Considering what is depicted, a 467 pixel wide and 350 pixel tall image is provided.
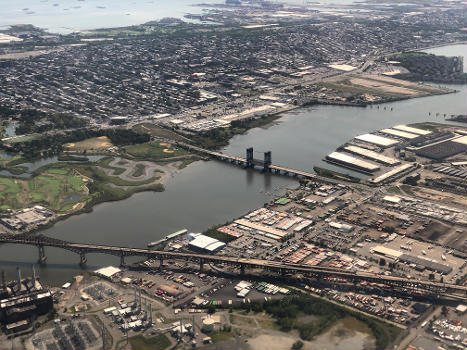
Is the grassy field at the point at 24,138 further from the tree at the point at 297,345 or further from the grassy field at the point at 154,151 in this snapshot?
the tree at the point at 297,345

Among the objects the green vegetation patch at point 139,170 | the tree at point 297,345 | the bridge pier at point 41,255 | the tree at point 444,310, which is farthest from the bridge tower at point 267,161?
the tree at point 297,345

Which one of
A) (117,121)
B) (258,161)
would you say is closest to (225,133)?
(258,161)

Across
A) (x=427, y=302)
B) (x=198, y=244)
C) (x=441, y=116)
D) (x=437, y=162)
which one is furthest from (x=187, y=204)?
(x=441, y=116)

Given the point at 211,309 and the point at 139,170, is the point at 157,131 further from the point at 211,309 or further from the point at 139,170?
the point at 211,309

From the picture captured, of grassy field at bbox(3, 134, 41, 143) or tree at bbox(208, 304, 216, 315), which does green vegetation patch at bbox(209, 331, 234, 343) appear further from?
grassy field at bbox(3, 134, 41, 143)

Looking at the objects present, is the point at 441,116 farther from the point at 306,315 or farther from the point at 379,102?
the point at 306,315

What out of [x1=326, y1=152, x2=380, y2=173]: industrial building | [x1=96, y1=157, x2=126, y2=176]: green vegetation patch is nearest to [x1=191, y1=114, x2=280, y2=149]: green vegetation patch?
[x1=96, y1=157, x2=126, y2=176]: green vegetation patch
